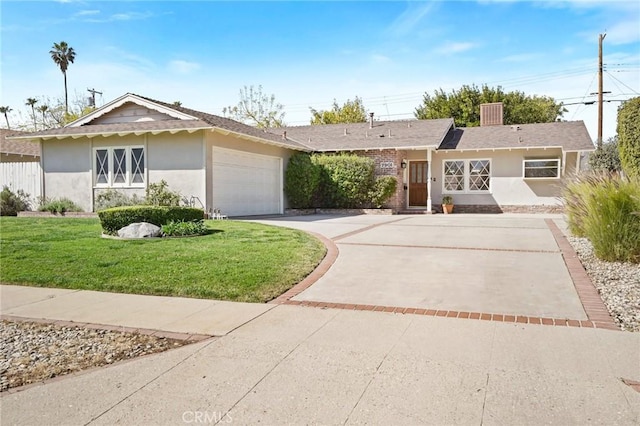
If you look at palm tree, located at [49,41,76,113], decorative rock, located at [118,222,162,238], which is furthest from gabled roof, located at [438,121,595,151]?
palm tree, located at [49,41,76,113]

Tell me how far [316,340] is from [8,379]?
2.56 metres

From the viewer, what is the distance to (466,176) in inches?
850

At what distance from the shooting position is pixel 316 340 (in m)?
4.29

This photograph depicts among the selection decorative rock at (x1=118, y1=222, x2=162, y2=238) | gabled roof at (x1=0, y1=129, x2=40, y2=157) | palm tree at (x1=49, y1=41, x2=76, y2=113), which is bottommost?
decorative rock at (x1=118, y1=222, x2=162, y2=238)

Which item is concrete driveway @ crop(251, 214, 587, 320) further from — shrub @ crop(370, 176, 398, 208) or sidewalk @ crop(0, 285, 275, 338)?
shrub @ crop(370, 176, 398, 208)

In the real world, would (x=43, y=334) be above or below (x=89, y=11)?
below

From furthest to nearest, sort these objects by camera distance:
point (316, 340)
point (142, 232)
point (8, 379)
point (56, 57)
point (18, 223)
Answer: point (56, 57), point (18, 223), point (142, 232), point (316, 340), point (8, 379)

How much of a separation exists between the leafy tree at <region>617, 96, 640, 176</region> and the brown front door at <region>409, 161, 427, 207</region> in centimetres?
1328

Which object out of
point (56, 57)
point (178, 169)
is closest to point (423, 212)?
point (178, 169)

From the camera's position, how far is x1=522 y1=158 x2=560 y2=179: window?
20.1 meters

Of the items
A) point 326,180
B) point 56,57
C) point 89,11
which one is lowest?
point 326,180

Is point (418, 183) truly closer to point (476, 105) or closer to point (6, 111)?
point (476, 105)

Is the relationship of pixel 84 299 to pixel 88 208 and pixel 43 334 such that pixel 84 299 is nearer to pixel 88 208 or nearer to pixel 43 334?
pixel 43 334

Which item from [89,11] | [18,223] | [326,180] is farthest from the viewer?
[326,180]
